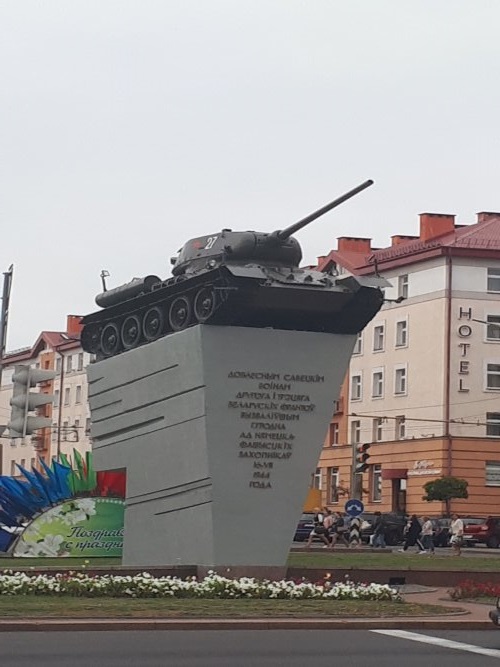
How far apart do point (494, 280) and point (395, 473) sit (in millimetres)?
10713

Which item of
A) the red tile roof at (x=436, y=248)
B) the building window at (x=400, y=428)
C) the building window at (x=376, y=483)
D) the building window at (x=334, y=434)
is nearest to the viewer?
the red tile roof at (x=436, y=248)

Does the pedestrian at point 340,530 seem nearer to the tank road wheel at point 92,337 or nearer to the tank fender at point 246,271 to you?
the tank road wheel at point 92,337

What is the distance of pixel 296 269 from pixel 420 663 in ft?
52.7

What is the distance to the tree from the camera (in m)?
69.6

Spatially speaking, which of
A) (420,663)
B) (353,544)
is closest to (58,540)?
(353,544)

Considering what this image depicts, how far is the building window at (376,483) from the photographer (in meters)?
79.8

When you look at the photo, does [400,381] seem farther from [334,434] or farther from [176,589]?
[176,589]

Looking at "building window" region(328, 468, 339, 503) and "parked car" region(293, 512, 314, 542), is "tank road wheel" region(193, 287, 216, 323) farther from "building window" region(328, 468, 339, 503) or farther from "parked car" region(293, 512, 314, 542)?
"building window" region(328, 468, 339, 503)

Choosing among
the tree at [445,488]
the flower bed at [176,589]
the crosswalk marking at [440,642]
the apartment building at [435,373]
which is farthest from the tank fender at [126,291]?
the apartment building at [435,373]

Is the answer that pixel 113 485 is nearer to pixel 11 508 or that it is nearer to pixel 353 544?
pixel 11 508

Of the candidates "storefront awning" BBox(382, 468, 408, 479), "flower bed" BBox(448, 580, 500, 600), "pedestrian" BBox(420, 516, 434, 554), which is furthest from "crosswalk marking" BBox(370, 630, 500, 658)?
"storefront awning" BBox(382, 468, 408, 479)

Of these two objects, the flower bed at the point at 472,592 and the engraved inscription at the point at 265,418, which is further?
the engraved inscription at the point at 265,418

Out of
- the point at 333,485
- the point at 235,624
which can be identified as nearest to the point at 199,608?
the point at 235,624

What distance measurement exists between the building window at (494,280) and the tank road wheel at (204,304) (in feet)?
157
